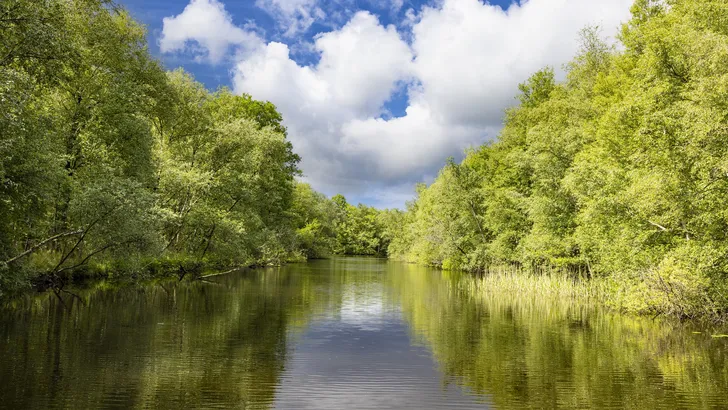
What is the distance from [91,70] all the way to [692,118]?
1202 inches

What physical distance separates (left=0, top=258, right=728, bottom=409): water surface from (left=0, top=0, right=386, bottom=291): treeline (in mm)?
3541

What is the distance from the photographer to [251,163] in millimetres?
46875

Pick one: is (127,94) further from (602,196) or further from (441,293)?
(602,196)

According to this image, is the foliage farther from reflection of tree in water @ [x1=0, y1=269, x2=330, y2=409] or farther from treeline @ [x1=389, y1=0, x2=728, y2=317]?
treeline @ [x1=389, y1=0, x2=728, y2=317]

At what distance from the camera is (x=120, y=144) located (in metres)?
29.0

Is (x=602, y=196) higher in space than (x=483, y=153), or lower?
lower

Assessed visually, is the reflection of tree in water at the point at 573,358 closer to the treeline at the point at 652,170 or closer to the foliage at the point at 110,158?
the treeline at the point at 652,170

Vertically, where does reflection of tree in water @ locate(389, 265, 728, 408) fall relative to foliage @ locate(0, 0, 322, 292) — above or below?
below

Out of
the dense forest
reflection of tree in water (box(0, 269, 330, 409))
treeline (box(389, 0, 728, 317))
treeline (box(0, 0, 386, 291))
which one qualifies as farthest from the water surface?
treeline (box(0, 0, 386, 291))

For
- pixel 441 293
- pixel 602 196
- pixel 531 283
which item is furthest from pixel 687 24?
pixel 441 293

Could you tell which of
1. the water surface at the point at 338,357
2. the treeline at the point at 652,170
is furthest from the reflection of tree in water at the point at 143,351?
the treeline at the point at 652,170

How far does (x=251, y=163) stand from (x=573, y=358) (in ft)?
124

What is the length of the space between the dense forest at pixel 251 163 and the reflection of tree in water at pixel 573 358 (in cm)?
325

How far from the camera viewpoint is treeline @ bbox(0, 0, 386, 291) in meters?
16.6
